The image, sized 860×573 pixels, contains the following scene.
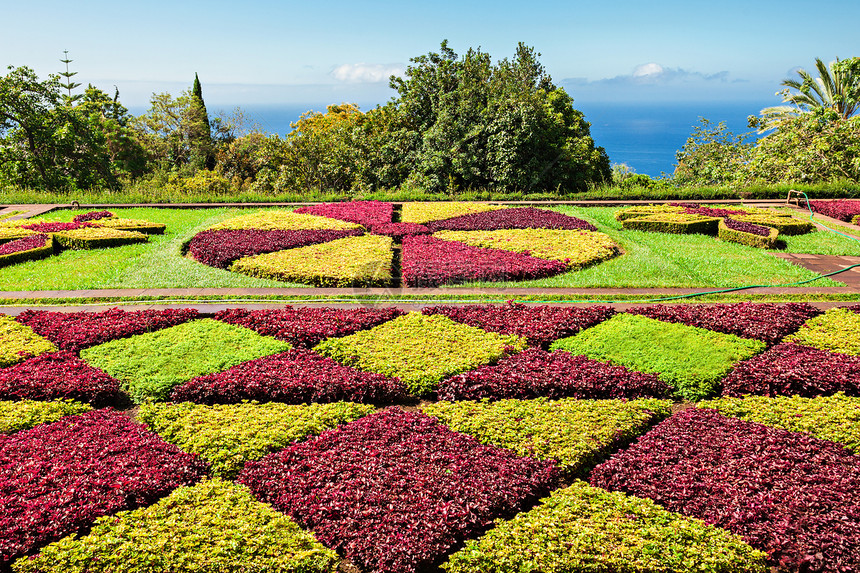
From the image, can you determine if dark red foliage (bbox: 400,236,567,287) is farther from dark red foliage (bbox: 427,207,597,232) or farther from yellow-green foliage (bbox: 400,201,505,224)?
yellow-green foliage (bbox: 400,201,505,224)

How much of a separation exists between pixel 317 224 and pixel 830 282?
1190 cm

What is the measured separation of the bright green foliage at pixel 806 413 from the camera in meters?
6.24

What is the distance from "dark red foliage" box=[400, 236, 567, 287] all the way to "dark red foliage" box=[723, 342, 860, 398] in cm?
498

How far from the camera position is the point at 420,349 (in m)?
8.21

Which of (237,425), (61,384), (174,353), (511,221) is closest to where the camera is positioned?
(237,425)

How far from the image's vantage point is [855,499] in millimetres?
5152

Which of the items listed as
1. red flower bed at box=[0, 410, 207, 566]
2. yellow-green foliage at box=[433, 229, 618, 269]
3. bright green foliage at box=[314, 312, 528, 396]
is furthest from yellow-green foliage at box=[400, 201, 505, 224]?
red flower bed at box=[0, 410, 207, 566]

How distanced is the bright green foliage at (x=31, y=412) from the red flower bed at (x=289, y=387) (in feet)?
3.51

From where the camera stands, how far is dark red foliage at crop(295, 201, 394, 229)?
54.7ft

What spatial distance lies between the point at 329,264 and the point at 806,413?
8.77 m

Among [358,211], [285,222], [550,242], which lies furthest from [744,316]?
[285,222]

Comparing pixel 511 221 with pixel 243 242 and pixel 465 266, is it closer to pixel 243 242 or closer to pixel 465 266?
pixel 465 266

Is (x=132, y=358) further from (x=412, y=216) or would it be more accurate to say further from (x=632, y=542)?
(x=412, y=216)

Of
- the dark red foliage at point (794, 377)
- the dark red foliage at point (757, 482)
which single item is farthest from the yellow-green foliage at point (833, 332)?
the dark red foliage at point (757, 482)
